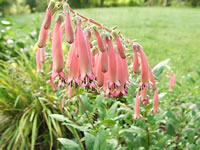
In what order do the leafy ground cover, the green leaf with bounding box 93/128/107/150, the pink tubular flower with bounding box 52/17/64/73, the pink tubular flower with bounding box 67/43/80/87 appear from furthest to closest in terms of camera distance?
the leafy ground cover
the green leaf with bounding box 93/128/107/150
the pink tubular flower with bounding box 67/43/80/87
the pink tubular flower with bounding box 52/17/64/73

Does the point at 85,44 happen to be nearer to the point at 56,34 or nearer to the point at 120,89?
the point at 56,34

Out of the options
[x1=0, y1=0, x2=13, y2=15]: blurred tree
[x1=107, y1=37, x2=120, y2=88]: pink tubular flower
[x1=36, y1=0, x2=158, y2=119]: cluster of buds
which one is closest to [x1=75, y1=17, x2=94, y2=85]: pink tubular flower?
[x1=36, y1=0, x2=158, y2=119]: cluster of buds

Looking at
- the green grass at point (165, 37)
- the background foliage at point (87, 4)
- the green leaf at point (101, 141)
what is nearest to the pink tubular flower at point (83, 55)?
the green leaf at point (101, 141)

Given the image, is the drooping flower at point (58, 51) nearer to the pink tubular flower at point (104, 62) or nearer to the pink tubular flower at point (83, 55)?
the pink tubular flower at point (83, 55)

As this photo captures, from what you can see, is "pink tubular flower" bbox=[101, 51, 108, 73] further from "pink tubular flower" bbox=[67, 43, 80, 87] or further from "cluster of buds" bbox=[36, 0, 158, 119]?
"pink tubular flower" bbox=[67, 43, 80, 87]

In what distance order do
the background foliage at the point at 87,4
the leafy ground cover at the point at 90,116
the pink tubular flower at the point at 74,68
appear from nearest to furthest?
the pink tubular flower at the point at 74,68, the leafy ground cover at the point at 90,116, the background foliage at the point at 87,4

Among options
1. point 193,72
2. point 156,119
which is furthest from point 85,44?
point 193,72

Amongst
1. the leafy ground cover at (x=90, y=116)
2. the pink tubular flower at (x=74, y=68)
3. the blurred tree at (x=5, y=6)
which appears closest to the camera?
the pink tubular flower at (x=74, y=68)

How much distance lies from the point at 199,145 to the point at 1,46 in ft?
11.8

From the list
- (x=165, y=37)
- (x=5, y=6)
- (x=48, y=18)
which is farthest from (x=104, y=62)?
(x=5, y=6)

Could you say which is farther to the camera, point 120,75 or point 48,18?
point 120,75

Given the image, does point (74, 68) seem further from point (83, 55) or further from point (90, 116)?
point (90, 116)

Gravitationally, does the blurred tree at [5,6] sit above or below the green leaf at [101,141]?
above

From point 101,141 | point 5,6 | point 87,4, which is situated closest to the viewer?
point 101,141
